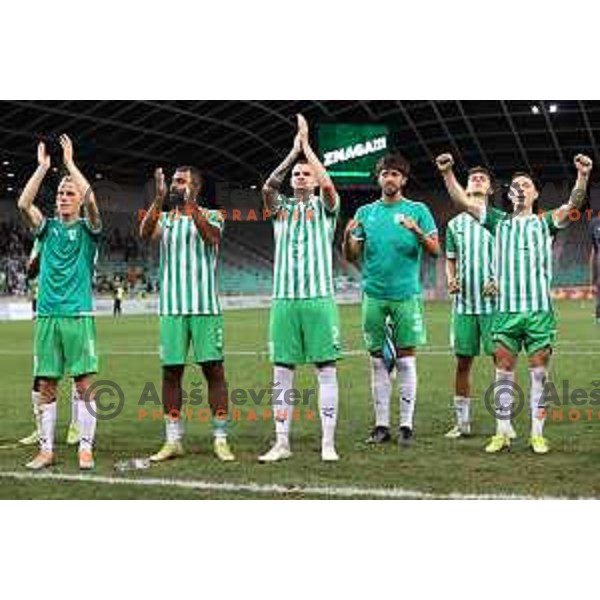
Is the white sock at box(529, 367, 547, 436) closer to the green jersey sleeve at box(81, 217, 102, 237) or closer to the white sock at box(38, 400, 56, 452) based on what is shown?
the green jersey sleeve at box(81, 217, 102, 237)

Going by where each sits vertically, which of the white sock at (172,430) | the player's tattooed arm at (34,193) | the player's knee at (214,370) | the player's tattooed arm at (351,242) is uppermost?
the player's tattooed arm at (34,193)

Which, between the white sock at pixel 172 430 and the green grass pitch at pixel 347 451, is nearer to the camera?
the green grass pitch at pixel 347 451

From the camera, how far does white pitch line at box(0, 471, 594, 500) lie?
4.75 metres

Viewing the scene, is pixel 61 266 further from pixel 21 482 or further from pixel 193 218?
pixel 21 482

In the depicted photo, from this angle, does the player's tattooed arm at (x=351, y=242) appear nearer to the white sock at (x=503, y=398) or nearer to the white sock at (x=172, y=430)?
the white sock at (x=503, y=398)

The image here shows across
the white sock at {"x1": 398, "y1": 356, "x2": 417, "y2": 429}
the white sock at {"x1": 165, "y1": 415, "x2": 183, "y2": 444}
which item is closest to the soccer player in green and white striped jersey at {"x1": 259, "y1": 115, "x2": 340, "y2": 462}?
the white sock at {"x1": 165, "y1": 415, "x2": 183, "y2": 444}

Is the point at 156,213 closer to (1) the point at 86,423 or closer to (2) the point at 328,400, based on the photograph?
(1) the point at 86,423

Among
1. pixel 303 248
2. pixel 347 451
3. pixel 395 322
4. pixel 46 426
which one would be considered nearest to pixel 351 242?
pixel 303 248

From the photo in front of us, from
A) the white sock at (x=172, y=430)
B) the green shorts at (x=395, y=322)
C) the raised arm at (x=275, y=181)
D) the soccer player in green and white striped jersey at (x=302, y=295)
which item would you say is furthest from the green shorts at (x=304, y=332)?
the white sock at (x=172, y=430)

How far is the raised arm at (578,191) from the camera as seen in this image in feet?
17.4

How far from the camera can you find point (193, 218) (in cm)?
550

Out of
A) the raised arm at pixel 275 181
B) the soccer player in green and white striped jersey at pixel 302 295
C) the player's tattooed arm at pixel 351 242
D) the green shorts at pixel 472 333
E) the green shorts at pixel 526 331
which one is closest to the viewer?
the raised arm at pixel 275 181
